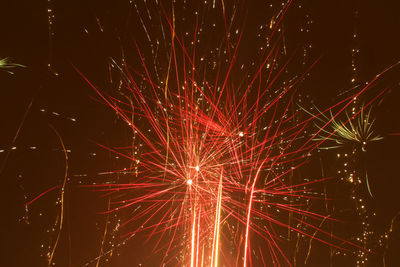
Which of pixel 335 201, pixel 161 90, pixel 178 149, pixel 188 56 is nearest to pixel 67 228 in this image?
pixel 178 149

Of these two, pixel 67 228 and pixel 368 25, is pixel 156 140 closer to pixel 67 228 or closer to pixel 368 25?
pixel 67 228

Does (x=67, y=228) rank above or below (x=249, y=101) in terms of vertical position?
below

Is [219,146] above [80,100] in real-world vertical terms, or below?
below

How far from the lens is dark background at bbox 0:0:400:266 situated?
3.55ft

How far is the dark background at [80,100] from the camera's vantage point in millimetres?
1081

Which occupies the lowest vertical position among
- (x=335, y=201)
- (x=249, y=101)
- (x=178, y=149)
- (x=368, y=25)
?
(x=335, y=201)

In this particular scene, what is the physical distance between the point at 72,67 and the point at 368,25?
107 centimetres

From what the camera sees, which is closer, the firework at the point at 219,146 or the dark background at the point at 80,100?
the dark background at the point at 80,100

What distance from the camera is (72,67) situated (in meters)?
1.15

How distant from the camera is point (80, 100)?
117cm

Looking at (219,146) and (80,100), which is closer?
(80,100)

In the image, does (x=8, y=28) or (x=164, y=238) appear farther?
(x=164, y=238)

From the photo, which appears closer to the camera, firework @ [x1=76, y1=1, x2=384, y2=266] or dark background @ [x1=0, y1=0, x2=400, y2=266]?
dark background @ [x1=0, y1=0, x2=400, y2=266]

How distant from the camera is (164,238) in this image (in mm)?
1291
